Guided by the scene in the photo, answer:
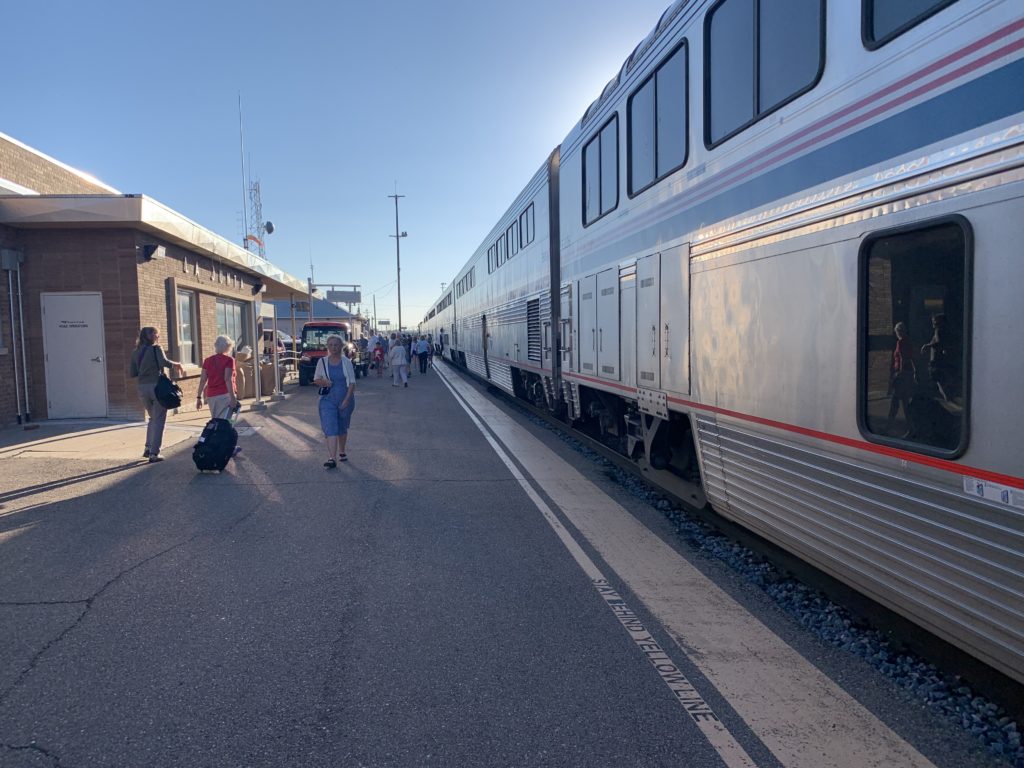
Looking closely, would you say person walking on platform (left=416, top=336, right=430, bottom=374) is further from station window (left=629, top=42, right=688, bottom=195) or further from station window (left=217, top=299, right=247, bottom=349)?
station window (left=629, top=42, right=688, bottom=195)

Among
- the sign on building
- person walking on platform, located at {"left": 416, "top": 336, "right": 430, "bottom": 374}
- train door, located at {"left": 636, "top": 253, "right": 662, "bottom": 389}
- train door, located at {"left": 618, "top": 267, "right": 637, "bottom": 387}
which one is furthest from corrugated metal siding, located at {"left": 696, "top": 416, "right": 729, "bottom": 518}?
the sign on building

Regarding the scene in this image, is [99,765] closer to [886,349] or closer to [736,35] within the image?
[886,349]

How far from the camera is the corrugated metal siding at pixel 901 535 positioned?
109 inches

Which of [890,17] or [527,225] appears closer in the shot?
[890,17]

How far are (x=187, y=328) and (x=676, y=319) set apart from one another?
519 inches

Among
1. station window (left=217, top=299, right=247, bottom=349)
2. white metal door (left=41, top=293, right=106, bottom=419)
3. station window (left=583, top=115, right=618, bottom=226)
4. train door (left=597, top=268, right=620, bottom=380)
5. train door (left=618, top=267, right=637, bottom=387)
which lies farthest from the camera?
station window (left=217, top=299, right=247, bottom=349)

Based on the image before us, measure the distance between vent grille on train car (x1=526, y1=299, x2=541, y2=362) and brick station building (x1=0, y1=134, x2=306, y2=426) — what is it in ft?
22.0

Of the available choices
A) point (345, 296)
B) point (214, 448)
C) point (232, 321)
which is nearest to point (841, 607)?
point (214, 448)

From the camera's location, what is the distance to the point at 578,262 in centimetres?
910

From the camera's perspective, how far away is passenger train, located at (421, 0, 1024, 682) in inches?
110

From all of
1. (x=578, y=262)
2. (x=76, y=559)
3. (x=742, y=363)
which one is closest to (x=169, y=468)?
(x=76, y=559)

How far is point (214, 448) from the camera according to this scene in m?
8.73

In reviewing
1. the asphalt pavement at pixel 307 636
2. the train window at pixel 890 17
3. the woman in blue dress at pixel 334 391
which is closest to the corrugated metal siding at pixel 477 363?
the woman in blue dress at pixel 334 391

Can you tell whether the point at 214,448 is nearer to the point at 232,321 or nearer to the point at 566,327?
the point at 566,327
